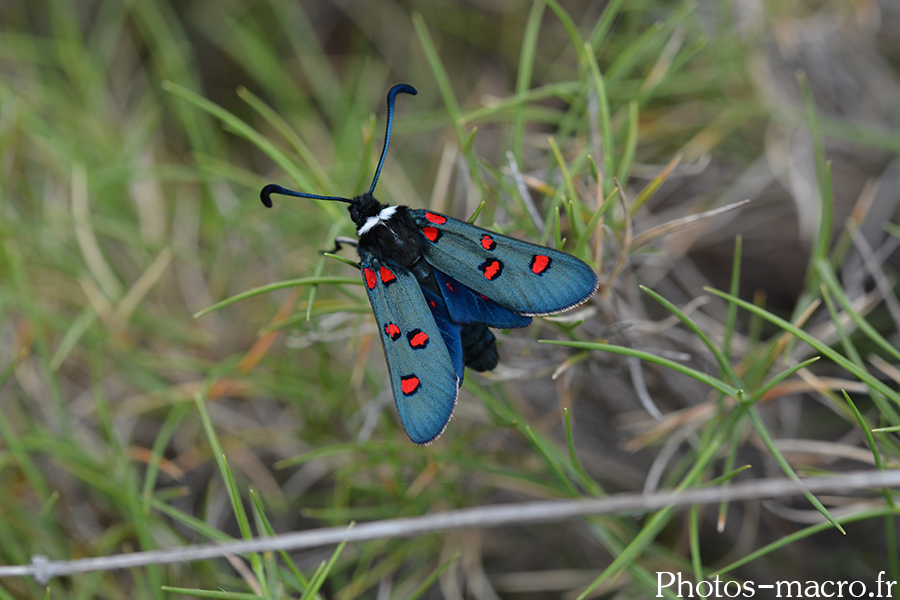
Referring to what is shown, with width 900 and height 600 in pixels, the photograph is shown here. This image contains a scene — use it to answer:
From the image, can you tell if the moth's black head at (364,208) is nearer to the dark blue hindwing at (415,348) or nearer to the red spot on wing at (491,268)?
the dark blue hindwing at (415,348)

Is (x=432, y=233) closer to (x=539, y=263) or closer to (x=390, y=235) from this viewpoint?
(x=390, y=235)

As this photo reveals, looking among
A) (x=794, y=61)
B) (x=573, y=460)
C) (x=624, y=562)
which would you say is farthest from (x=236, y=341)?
(x=794, y=61)

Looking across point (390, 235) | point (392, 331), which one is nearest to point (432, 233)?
point (390, 235)

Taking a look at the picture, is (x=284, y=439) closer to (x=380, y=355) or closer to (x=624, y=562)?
(x=380, y=355)

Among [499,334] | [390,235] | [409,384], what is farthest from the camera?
[499,334]

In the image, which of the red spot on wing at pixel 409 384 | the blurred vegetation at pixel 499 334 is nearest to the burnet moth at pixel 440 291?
the red spot on wing at pixel 409 384

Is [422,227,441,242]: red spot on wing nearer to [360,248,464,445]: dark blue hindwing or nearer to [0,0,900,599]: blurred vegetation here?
[360,248,464,445]: dark blue hindwing

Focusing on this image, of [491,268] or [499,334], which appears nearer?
[491,268]
